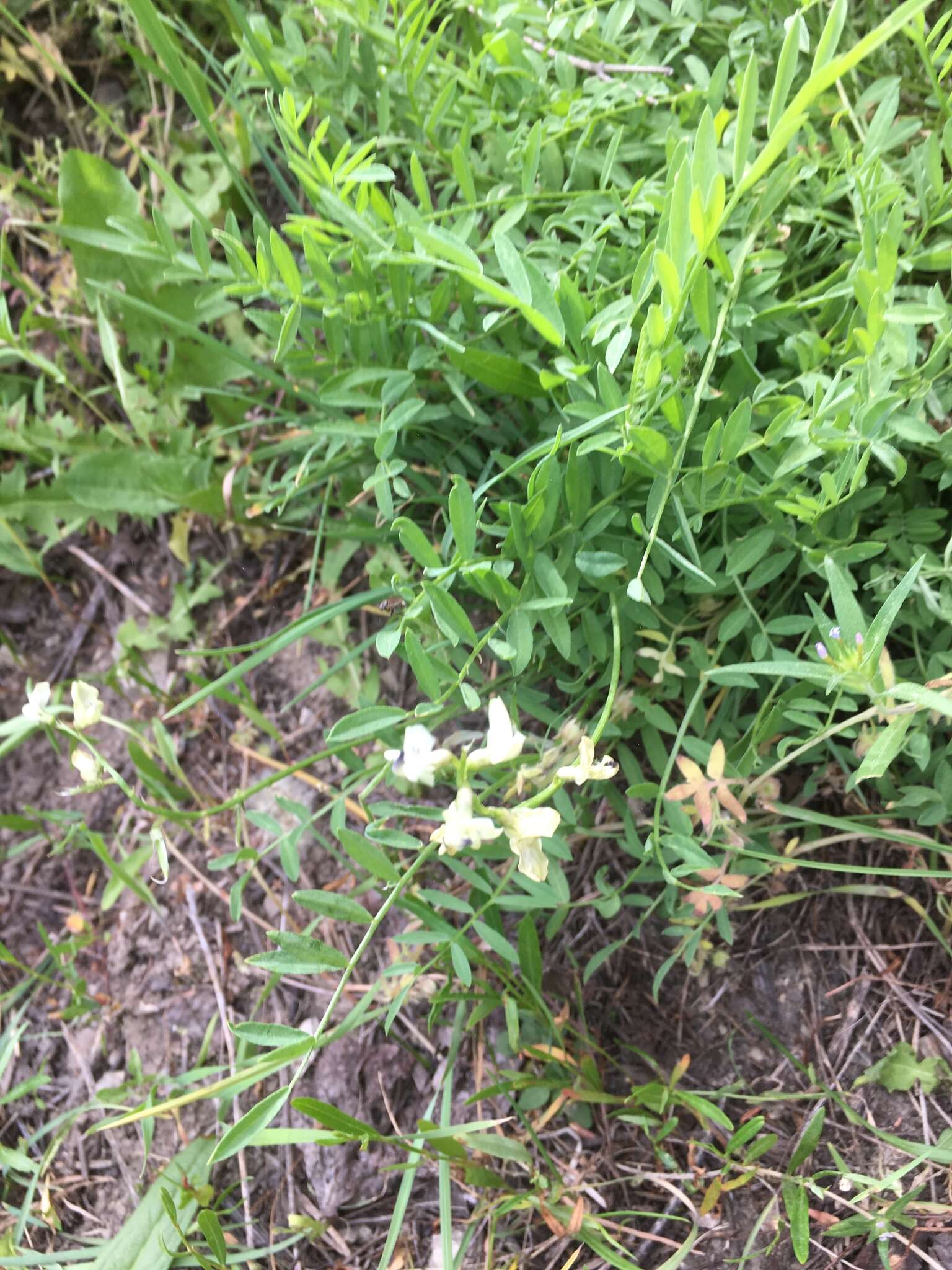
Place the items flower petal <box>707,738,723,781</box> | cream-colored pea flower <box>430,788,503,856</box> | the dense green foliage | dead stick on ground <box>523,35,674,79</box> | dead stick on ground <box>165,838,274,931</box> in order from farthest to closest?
dead stick on ground <box>165,838,274,931</box>, dead stick on ground <box>523,35,674,79</box>, flower petal <box>707,738,723,781</box>, the dense green foliage, cream-colored pea flower <box>430,788,503,856</box>

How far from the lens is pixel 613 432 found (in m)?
1.07

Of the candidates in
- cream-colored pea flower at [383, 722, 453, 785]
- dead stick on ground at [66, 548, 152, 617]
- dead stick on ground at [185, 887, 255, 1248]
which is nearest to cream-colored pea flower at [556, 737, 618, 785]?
cream-colored pea flower at [383, 722, 453, 785]

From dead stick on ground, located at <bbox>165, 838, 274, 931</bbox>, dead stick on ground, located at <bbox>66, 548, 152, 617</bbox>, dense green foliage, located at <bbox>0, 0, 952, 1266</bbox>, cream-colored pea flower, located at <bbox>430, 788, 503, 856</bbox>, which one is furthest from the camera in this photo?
dead stick on ground, located at <bbox>66, 548, 152, 617</bbox>

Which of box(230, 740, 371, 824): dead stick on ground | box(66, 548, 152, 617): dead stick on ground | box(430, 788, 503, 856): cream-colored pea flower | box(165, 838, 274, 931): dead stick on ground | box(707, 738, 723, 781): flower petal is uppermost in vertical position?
box(430, 788, 503, 856): cream-colored pea flower

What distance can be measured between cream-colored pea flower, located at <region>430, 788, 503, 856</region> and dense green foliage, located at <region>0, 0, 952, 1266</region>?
1.4 inches

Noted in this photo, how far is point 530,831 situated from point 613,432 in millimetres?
464

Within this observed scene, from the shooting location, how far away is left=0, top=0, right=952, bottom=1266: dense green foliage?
103cm

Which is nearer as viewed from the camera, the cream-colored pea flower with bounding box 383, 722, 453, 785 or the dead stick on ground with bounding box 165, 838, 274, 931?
the cream-colored pea flower with bounding box 383, 722, 453, 785

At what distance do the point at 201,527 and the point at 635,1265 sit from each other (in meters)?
1.47

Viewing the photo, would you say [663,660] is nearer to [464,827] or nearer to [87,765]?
[464,827]

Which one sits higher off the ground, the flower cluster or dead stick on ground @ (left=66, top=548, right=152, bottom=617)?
the flower cluster

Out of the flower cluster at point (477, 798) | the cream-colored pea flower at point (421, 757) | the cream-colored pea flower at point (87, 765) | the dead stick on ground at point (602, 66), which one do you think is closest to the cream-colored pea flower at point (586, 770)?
the flower cluster at point (477, 798)

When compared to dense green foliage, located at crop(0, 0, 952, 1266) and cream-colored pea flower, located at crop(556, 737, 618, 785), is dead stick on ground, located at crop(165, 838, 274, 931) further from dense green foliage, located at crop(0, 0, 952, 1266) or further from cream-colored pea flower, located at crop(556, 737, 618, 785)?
cream-colored pea flower, located at crop(556, 737, 618, 785)

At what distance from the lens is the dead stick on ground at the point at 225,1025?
4.91ft
